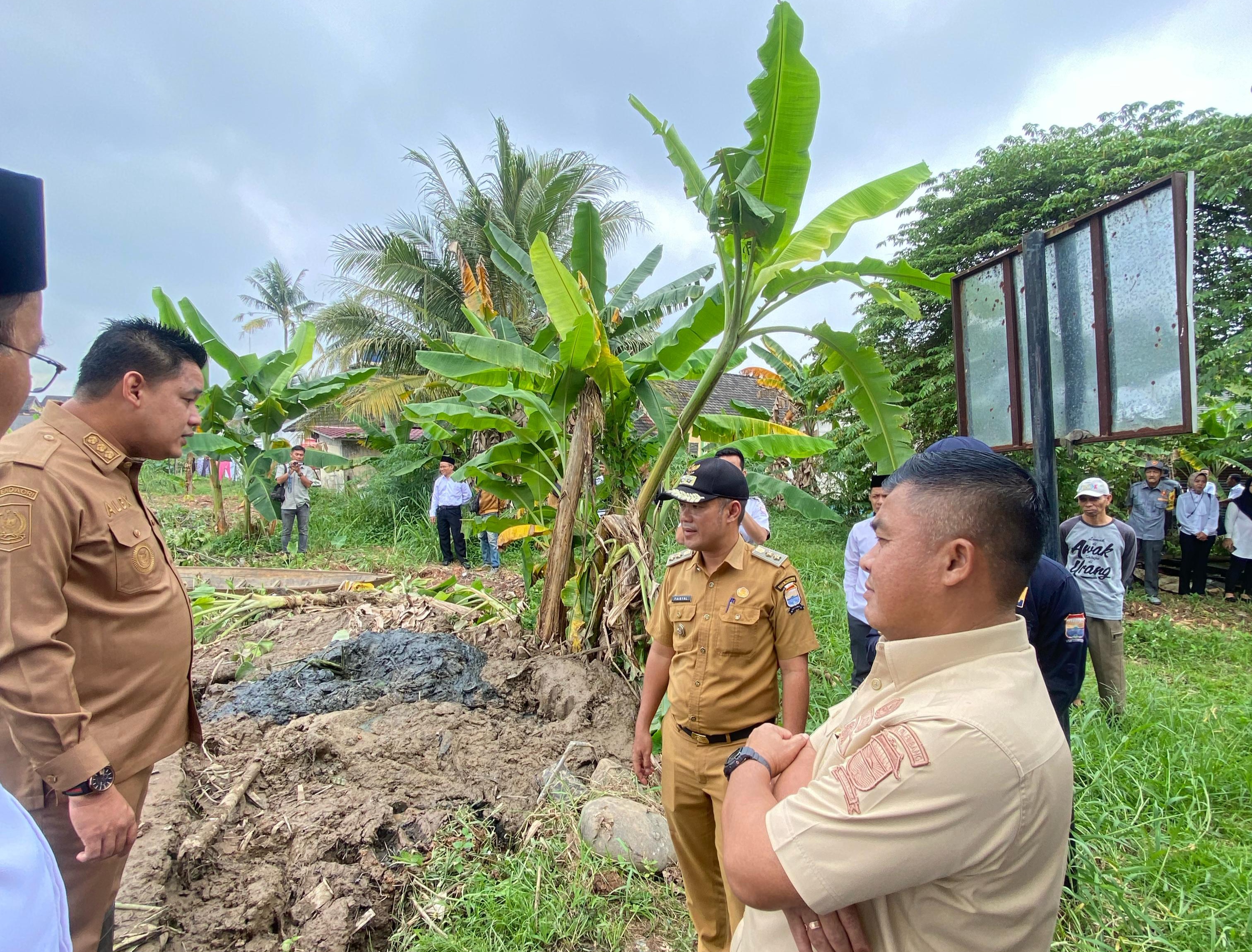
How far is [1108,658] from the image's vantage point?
423 cm

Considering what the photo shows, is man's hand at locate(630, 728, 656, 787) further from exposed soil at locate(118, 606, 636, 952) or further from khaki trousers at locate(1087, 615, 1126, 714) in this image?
khaki trousers at locate(1087, 615, 1126, 714)

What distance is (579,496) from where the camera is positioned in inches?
184

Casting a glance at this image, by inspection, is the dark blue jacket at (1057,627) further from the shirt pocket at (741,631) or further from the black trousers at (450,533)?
the black trousers at (450,533)

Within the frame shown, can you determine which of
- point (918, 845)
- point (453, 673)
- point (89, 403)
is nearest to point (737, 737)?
point (918, 845)

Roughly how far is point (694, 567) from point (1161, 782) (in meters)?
2.60

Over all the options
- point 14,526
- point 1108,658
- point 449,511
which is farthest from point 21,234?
point 449,511

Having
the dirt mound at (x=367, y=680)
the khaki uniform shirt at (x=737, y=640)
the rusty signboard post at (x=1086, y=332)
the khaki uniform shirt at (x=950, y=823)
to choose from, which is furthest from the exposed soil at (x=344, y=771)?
the rusty signboard post at (x=1086, y=332)

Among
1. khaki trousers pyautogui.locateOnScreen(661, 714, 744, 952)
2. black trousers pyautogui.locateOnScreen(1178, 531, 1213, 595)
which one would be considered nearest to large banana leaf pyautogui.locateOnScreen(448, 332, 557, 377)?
khaki trousers pyautogui.locateOnScreen(661, 714, 744, 952)

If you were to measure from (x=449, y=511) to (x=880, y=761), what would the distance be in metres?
9.47

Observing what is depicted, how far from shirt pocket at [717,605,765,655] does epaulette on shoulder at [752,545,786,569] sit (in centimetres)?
21

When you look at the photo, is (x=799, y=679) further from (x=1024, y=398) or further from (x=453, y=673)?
(x=453, y=673)

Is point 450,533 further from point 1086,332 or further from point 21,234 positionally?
point 21,234

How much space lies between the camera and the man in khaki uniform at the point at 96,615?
1.54 meters

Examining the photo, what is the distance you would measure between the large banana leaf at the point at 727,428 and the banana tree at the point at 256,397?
237 inches
